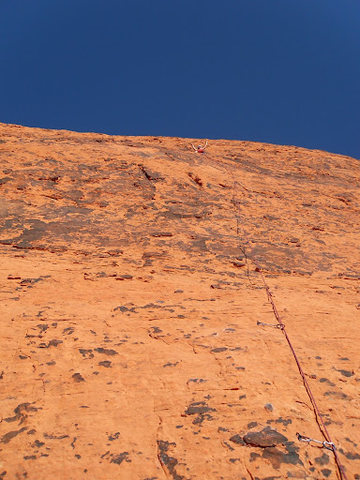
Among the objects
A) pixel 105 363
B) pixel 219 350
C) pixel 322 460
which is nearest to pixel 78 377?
pixel 105 363

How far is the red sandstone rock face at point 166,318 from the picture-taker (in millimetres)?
2393

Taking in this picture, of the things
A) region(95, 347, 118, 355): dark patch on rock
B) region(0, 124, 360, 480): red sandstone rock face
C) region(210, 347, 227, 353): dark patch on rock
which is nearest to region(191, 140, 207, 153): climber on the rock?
region(0, 124, 360, 480): red sandstone rock face

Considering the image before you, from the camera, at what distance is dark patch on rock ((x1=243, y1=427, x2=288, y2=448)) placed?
2463 mm

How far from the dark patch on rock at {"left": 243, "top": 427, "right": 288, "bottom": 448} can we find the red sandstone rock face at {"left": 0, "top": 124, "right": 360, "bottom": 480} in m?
0.01

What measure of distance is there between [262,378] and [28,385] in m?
1.76

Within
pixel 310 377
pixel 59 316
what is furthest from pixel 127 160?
pixel 310 377

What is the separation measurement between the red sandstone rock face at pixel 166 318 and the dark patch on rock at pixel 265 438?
0.04ft

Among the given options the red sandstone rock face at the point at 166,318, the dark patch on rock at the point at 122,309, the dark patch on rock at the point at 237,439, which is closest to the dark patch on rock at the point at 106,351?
the red sandstone rock face at the point at 166,318

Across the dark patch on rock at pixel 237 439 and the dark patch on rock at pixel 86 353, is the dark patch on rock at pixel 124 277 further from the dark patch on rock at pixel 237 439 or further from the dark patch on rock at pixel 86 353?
the dark patch on rock at pixel 237 439

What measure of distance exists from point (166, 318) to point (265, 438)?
1557mm

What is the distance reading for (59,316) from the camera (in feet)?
11.8

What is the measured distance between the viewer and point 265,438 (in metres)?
2.51

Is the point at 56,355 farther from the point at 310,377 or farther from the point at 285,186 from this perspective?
the point at 285,186

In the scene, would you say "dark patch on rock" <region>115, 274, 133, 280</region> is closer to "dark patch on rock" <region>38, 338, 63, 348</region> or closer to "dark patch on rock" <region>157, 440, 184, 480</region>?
"dark patch on rock" <region>38, 338, 63, 348</region>
